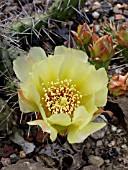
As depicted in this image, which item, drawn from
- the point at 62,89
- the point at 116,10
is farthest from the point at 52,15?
the point at 62,89

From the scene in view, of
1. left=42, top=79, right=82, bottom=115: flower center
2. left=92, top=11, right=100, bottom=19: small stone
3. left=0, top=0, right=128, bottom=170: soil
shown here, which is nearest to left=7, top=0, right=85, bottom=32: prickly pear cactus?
left=0, top=0, right=128, bottom=170: soil

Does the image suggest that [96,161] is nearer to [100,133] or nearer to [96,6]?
[100,133]

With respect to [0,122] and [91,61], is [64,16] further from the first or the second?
[0,122]

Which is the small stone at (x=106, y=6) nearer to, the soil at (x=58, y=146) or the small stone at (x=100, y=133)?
the soil at (x=58, y=146)

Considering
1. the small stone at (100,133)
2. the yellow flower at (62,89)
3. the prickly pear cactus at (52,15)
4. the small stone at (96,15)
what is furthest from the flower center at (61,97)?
the small stone at (96,15)

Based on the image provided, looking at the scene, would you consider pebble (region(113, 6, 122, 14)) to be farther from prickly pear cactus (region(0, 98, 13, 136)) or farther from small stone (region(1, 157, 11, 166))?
small stone (region(1, 157, 11, 166))

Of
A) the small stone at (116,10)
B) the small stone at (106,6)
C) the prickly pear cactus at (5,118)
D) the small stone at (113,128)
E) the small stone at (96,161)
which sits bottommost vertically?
the small stone at (96,161)

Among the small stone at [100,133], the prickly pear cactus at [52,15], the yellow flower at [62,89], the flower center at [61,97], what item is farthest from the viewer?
the prickly pear cactus at [52,15]

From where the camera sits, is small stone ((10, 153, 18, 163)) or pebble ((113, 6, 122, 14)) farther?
pebble ((113, 6, 122, 14))
